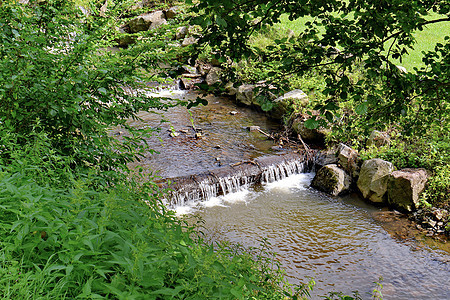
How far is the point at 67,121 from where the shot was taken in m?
3.17

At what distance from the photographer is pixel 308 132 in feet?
35.6

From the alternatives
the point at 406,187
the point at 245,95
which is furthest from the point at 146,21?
the point at 406,187

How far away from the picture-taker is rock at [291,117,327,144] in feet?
34.7

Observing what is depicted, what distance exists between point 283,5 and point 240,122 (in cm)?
981

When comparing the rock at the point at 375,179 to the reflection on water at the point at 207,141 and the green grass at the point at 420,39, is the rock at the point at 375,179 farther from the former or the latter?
the green grass at the point at 420,39

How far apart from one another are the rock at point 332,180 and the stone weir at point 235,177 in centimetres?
90

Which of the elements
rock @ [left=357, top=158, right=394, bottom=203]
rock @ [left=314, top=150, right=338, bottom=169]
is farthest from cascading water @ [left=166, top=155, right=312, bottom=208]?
rock @ [left=357, top=158, right=394, bottom=203]

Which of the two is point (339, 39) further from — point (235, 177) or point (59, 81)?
point (235, 177)

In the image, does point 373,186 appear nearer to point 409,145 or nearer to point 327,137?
point 409,145

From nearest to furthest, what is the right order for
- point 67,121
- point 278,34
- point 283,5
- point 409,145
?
point 283,5 → point 67,121 → point 409,145 → point 278,34

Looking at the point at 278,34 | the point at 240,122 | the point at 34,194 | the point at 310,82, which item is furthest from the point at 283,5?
the point at 278,34

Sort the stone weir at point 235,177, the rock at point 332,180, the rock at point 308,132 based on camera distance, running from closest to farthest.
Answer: the stone weir at point 235,177
the rock at point 332,180
the rock at point 308,132

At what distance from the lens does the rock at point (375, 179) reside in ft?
26.6

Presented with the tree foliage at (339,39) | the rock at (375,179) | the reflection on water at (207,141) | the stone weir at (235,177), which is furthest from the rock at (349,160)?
the tree foliage at (339,39)
